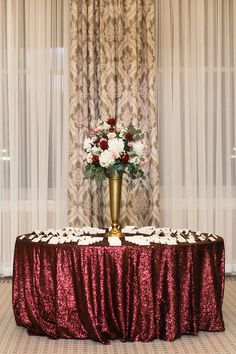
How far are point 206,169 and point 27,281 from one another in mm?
3389

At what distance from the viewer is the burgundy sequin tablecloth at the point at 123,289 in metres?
5.05

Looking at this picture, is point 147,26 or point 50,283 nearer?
point 50,283

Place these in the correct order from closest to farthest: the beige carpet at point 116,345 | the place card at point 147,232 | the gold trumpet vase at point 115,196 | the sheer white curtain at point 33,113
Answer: the beige carpet at point 116,345
the gold trumpet vase at point 115,196
the place card at point 147,232
the sheer white curtain at point 33,113

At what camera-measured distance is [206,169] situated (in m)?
8.04

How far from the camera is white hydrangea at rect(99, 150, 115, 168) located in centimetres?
527

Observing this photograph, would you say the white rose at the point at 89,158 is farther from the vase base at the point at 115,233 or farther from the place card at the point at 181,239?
the place card at the point at 181,239

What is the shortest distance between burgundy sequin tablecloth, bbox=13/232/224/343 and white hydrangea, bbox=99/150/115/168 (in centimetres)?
61

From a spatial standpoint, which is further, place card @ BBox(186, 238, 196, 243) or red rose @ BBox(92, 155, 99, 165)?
red rose @ BBox(92, 155, 99, 165)

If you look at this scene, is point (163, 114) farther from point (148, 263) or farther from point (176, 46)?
point (148, 263)

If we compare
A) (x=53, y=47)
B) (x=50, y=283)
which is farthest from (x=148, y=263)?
(x=53, y=47)

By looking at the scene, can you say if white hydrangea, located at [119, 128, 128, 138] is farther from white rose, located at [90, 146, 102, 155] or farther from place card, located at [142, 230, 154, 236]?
place card, located at [142, 230, 154, 236]

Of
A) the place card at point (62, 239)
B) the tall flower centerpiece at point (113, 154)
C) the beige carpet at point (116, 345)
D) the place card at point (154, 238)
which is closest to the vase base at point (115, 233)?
the tall flower centerpiece at point (113, 154)

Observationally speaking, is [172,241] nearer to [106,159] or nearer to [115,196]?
[115,196]

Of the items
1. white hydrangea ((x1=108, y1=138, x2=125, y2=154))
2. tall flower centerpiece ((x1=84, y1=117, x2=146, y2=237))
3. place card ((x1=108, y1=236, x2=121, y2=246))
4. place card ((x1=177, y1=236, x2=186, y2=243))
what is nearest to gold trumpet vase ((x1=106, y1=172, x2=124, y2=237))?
tall flower centerpiece ((x1=84, y1=117, x2=146, y2=237))
